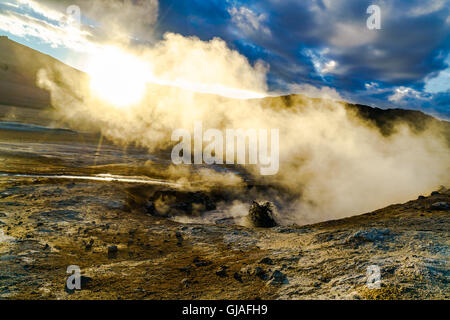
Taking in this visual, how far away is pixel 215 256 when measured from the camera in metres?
5.41

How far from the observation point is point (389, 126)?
58.2 meters

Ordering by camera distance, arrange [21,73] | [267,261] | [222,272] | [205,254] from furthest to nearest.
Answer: [21,73] → [205,254] → [267,261] → [222,272]

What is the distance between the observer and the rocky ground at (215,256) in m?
3.63

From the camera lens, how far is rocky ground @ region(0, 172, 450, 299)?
3.63 metres

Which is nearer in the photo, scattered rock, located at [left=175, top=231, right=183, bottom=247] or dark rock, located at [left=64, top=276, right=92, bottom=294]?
dark rock, located at [left=64, top=276, right=92, bottom=294]

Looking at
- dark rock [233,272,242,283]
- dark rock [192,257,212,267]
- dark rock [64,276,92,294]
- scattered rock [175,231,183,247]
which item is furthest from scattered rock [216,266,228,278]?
dark rock [64,276,92,294]

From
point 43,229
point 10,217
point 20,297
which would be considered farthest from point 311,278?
point 10,217

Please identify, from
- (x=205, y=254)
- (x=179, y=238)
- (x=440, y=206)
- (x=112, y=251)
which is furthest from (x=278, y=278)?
(x=440, y=206)

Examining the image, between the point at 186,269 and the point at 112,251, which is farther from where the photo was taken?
the point at 112,251

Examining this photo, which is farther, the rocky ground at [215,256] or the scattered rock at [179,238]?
the scattered rock at [179,238]

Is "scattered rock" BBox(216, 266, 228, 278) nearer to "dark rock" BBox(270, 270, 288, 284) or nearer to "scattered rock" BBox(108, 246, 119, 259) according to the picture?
"dark rock" BBox(270, 270, 288, 284)

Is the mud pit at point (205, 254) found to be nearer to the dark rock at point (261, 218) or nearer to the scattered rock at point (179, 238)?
the scattered rock at point (179, 238)

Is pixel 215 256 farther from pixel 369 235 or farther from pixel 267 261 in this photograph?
pixel 369 235

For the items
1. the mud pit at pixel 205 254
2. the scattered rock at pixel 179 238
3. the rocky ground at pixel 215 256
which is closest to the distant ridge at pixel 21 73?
the mud pit at pixel 205 254
